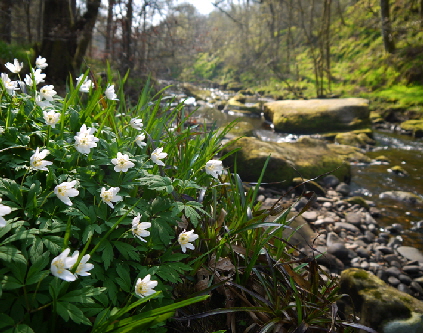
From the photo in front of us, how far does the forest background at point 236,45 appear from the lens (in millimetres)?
7223

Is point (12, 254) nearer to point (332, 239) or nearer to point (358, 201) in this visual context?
point (332, 239)

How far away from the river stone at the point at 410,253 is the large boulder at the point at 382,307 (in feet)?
5.37

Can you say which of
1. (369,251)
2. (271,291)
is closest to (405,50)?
(369,251)

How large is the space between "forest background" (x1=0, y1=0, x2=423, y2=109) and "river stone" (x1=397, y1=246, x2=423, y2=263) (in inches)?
159

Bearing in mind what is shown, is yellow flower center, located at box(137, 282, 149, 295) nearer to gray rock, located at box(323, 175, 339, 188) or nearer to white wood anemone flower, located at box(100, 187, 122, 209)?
white wood anemone flower, located at box(100, 187, 122, 209)

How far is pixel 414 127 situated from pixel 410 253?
7667mm

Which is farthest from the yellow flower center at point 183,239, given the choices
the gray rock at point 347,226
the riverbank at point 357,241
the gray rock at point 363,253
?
the gray rock at point 347,226

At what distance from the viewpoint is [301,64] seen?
22.8 m

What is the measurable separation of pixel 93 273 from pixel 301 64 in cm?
2393

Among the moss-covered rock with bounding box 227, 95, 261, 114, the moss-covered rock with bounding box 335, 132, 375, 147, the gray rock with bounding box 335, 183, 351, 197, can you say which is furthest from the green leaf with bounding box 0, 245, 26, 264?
the moss-covered rock with bounding box 227, 95, 261, 114

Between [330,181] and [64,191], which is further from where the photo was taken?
[330,181]

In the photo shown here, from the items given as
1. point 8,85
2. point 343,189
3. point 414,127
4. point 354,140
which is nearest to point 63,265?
point 8,85

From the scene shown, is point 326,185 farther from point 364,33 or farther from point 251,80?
point 251,80

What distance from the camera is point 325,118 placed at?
10953 millimetres
